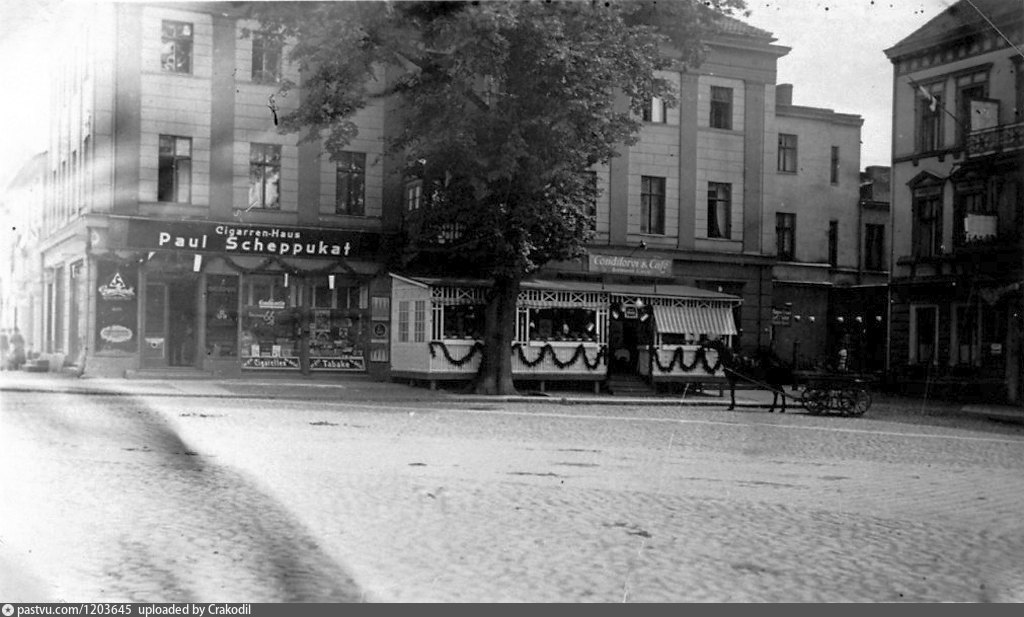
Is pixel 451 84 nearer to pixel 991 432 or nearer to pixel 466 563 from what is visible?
pixel 991 432

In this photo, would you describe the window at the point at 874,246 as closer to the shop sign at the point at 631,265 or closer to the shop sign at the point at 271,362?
the shop sign at the point at 631,265

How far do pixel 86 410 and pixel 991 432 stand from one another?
1586 centimetres

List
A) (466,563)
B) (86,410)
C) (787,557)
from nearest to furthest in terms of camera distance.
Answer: (466,563), (787,557), (86,410)

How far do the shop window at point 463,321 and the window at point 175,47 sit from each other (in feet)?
31.0

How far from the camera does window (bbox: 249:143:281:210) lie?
1216 inches

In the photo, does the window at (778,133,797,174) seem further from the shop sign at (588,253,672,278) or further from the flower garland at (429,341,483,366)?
the flower garland at (429,341,483,366)

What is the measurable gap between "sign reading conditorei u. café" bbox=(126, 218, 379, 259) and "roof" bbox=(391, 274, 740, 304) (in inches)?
102

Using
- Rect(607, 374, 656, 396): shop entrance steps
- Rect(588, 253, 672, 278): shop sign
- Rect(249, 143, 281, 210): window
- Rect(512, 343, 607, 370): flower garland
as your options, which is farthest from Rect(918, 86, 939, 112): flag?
Rect(249, 143, 281, 210): window

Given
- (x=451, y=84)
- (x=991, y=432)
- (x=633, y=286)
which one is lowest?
(x=991, y=432)

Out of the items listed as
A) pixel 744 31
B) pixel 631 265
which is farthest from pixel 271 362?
pixel 744 31

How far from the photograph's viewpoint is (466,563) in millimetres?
6867

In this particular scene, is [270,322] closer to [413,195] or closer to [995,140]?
[413,195]

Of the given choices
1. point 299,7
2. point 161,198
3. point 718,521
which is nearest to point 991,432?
point 718,521

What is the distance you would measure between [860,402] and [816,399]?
3.29 feet
